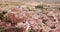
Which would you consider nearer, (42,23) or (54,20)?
(42,23)

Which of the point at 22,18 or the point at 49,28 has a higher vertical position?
the point at 22,18

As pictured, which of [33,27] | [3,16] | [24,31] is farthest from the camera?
[3,16]

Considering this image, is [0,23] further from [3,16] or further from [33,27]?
[33,27]

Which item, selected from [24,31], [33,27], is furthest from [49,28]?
[24,31]

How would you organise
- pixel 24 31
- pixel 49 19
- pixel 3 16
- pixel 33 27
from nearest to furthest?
pixel 24 31 < pixel 33 27 < pixel 3 16 < pixel 49 19

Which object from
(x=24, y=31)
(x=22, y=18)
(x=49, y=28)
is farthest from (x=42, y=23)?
(x=24, y=31)

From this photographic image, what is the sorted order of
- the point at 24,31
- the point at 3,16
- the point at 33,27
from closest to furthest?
the point at 24,31, the point at 33,27, the point at 3,16

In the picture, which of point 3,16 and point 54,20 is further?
point 54,20

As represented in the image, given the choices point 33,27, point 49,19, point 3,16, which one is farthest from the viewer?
point 49,19

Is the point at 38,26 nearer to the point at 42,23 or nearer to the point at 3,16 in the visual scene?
the point at 42,23
